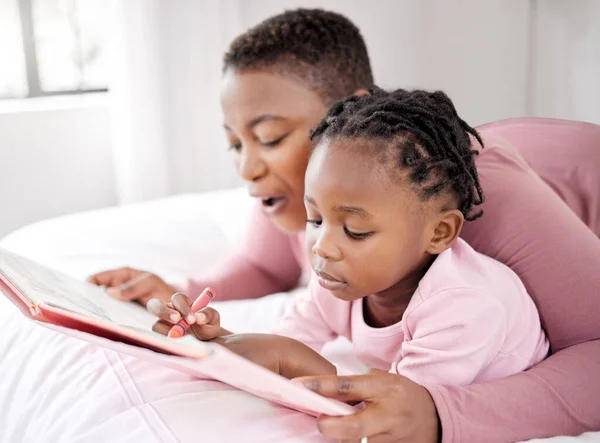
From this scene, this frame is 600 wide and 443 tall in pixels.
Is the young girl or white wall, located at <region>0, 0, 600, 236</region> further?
white wall, located at <region>0, 0, 600, 236</region>

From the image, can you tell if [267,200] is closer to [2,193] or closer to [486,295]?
[486,295]

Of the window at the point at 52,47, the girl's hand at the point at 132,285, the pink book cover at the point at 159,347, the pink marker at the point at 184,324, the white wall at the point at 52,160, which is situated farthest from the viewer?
the window at the point at 52,47

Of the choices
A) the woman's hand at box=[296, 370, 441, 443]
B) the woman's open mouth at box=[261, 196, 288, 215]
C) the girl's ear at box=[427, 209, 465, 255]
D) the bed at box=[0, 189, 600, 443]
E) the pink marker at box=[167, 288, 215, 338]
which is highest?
the girl's ear at box=[427, 209, 465, 255]

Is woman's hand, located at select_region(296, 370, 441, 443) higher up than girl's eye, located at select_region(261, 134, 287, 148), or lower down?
lower down

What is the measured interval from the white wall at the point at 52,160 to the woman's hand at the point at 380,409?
5.77ft

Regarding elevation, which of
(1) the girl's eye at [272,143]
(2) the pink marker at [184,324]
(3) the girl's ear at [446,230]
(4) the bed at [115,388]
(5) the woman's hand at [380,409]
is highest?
(1) the girl's eye at [272,143]

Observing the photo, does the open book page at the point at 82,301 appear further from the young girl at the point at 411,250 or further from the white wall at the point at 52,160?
the white wall at the point at 52,160

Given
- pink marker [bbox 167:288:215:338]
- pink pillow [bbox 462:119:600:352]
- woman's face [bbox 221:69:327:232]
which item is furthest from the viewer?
woman's face [bbox 221:69:327:232]

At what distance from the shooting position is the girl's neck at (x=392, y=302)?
1019 millimetres

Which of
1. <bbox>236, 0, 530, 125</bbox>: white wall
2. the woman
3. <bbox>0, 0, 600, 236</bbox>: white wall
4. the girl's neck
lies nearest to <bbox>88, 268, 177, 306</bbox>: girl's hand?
the woman

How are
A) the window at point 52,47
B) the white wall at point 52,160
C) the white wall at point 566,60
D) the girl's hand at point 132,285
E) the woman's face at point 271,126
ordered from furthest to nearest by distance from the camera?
the window at point 52,47 < the white wall at point 52,160 < the white wall at point 566,60 < the woman's face at point 271,126 < the girl's hand at point 132,285

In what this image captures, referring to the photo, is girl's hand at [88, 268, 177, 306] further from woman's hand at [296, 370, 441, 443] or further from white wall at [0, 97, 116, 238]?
white wall at [0, 97, 116, 238]

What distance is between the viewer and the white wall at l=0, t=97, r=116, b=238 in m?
2.28

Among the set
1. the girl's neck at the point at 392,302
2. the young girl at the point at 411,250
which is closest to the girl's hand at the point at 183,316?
the young girl at the point at 411,250
